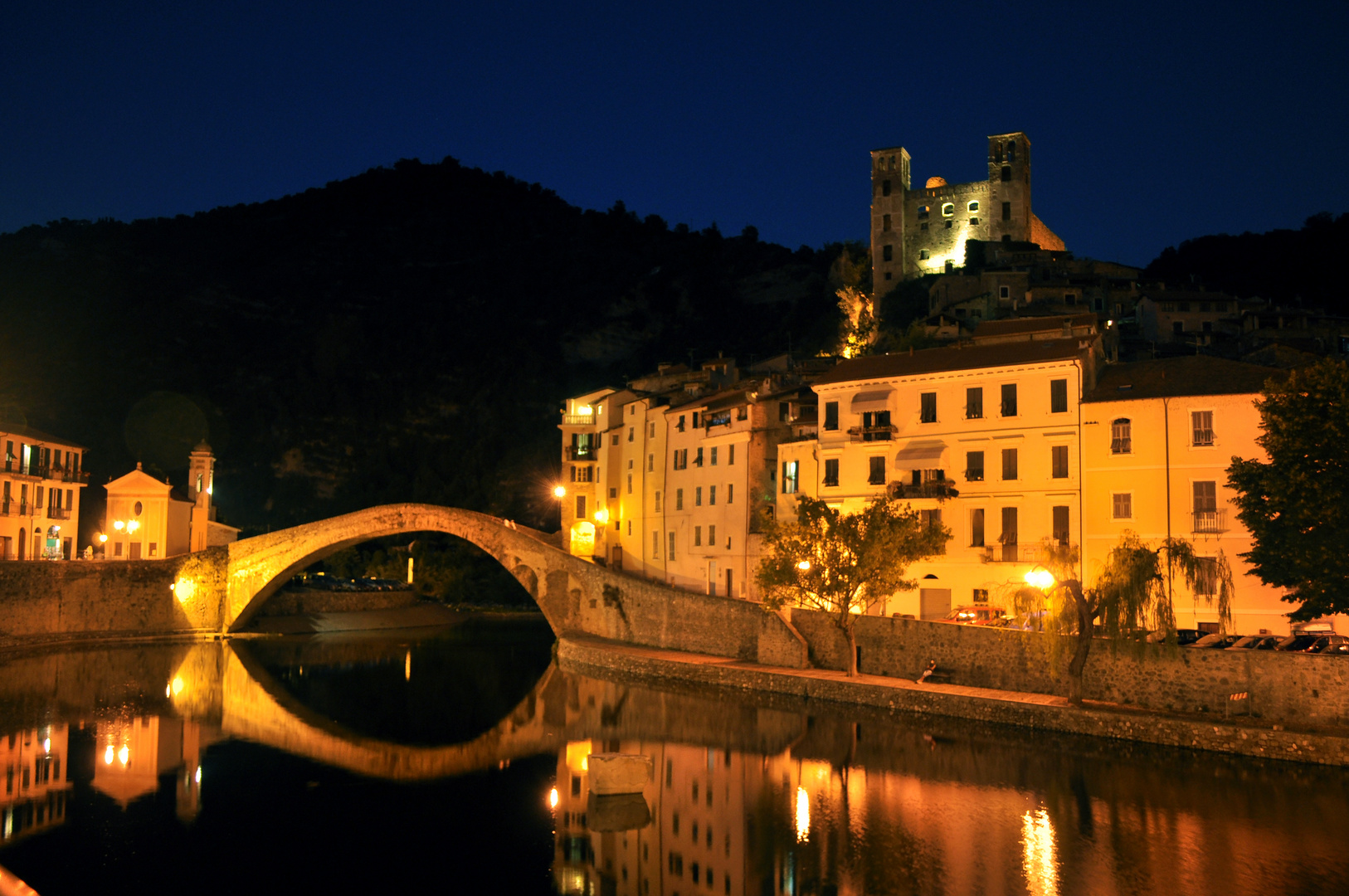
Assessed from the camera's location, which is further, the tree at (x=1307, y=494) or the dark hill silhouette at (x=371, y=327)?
the dark hill silhouette at (x=371, y=327)

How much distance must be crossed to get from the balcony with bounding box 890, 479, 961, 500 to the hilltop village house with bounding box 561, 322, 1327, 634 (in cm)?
5

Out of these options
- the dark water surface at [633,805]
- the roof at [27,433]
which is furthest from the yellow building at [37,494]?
the dark water surface at [633,805]

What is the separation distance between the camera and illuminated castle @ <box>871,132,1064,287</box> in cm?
6488

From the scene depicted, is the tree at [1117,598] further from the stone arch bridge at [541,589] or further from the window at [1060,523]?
the stone arch bridge at [541,589]

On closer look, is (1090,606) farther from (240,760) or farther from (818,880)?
(240,760)

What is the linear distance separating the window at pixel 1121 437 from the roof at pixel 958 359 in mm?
2111

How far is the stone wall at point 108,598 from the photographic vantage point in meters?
36.8

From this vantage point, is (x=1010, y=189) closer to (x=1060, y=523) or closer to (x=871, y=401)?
(x=871, y=401)

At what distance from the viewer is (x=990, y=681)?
24078mm

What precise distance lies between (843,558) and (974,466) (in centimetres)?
561

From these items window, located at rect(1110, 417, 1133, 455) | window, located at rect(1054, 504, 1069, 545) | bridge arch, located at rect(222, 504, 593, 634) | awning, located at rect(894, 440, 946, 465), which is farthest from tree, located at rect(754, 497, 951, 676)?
bridge arch, located at rect(222, 504, 593, 634)

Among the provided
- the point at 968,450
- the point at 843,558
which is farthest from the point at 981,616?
the point at 968,450

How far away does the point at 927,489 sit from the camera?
3053cm

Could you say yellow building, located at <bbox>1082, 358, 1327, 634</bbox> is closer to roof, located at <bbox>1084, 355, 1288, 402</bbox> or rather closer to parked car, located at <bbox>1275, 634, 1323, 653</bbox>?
roof, located at <bbox>1084, 355, 1288, 402</bbox>
